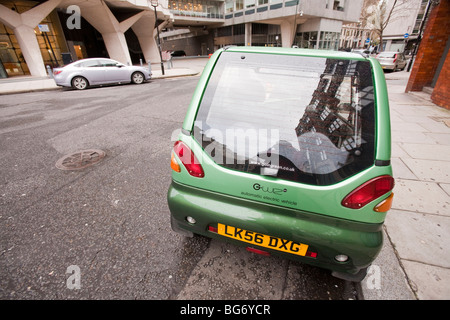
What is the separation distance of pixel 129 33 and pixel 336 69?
120ft

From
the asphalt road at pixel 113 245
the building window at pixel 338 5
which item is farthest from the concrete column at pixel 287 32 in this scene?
the asphalt road at pixel 113 245

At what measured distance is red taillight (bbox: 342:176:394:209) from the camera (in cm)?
143

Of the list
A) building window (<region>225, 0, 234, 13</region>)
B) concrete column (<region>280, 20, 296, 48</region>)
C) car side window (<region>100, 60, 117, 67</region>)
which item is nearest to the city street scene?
car side window (<region>100, 60, 117, 67</region>)

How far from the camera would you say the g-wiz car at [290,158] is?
1467 millimetres

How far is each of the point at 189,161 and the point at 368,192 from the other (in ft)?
4.28

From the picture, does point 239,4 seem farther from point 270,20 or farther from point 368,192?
point 368,192

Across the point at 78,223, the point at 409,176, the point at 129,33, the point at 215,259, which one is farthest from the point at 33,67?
the point at 409,176

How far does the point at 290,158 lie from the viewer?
1.56m

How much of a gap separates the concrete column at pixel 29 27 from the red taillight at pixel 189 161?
21.8m
